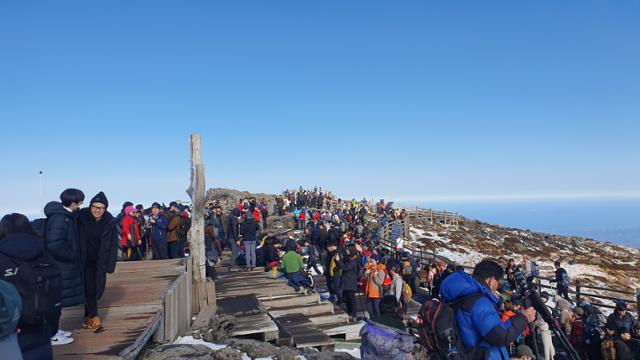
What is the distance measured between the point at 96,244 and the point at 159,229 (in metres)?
7.09

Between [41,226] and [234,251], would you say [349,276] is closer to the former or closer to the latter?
[234,251]

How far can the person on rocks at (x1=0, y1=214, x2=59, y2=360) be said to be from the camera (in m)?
3.54

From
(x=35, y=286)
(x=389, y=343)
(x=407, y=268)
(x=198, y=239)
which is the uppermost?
(x=35, y=286)

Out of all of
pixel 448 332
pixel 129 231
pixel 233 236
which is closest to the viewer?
pixel 448 332

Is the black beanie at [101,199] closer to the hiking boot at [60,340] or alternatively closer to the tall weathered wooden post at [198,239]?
the hiking boot at [60,340]

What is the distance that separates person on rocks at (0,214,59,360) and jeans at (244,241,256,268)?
11197 mm

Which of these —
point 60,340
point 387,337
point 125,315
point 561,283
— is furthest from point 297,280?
point 561,283

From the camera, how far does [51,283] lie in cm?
376

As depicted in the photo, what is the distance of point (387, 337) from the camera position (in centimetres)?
453

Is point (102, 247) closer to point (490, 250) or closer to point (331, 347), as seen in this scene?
point (331, 347)

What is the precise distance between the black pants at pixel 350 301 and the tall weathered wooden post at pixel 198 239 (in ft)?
12.0

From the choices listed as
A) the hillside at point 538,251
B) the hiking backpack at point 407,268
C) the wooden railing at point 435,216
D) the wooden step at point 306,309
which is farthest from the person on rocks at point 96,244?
the wooden railing at point 435,216

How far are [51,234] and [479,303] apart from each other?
4458 millimetres

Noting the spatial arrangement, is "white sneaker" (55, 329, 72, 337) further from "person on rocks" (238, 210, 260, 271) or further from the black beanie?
"person on rocks" (238, 210, 260, 271)
